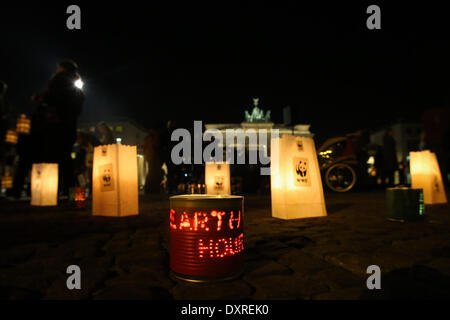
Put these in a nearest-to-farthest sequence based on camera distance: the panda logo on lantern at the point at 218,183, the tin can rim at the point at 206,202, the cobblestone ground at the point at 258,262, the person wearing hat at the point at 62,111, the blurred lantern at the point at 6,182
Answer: the cobblestone ground at the point at 258,262, the tin can rim at the point at 206,202, the person wearing hat at the point at 62,111, the panda logo on lantern at the point at 218,183, the blurred lantern at the point at 6,182

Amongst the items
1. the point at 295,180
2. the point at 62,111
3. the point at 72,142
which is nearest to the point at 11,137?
the point at 72,142

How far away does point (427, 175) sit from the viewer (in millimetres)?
6152

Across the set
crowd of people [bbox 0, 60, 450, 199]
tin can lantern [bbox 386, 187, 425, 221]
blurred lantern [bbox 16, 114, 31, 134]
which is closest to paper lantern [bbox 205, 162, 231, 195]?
crowd of people [bbox 0, 60, 450, 199]

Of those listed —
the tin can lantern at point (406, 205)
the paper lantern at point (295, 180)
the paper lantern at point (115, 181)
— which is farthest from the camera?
the paper lantern at point (115, 181)

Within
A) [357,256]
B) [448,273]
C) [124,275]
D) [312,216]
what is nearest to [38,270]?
[124,275]

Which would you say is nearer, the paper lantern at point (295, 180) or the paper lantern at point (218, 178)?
the paper lantern at point (295, 180)

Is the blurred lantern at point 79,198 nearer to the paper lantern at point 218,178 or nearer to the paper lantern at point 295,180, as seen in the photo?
the paper lantern at point 218,178

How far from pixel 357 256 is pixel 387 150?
10065 millimetres

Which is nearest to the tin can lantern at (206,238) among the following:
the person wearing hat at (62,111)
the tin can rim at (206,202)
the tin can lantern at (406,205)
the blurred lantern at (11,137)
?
the tin can rim at (206,202)

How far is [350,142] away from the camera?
9391 millimetres

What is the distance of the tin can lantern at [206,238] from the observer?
1.72m

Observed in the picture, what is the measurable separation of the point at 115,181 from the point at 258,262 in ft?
11.1

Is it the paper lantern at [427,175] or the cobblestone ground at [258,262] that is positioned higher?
the paper lantern at [427,175]
